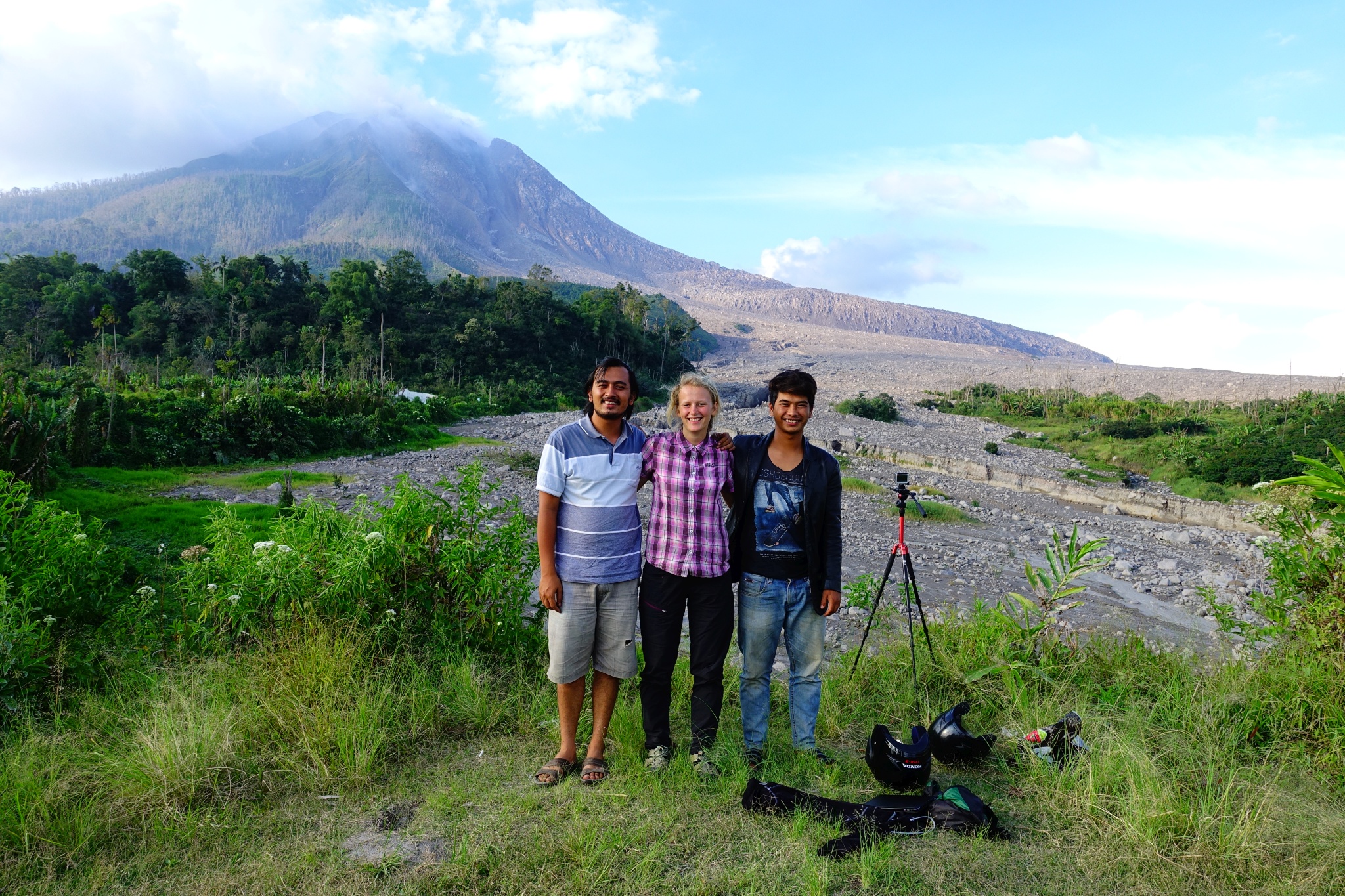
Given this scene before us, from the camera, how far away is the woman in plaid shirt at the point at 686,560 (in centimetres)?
299

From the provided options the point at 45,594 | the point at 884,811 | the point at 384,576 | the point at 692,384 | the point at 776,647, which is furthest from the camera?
the point at 384,576

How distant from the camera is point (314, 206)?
511ft

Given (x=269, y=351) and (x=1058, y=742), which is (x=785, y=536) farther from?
(x=269, y=351)

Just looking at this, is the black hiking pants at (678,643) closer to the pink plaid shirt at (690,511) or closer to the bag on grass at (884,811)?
Result: the pink plaid shirt at (690,511)

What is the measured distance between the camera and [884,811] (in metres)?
2.79

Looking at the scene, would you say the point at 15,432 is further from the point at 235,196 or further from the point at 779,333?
the point at 235,196

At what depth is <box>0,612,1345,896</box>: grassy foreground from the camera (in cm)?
238

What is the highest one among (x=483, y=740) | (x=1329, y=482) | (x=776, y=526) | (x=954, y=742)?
(x=1329, y=482)

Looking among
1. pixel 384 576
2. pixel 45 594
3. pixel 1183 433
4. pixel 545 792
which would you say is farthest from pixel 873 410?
pixel 45 594

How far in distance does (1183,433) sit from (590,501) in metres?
29.5

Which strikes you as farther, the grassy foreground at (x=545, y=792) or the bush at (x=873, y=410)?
the bush at (x=873, y=410)

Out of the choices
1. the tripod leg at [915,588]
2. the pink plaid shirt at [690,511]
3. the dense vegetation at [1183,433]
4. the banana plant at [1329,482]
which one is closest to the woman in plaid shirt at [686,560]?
the pink plaid shirt at [690,511]

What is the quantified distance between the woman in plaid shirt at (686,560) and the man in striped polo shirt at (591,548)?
0.31 feet

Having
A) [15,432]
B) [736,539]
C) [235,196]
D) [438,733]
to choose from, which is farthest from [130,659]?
[235,196]
